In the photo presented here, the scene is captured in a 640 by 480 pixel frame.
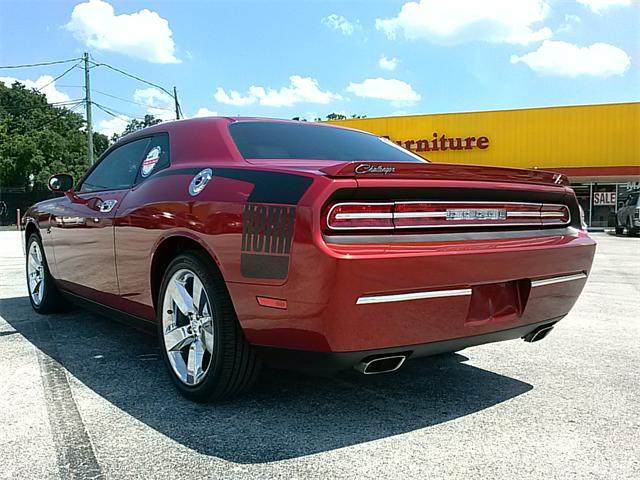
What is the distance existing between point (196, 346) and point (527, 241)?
174cm

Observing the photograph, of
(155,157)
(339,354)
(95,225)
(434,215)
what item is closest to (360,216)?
(434,215)

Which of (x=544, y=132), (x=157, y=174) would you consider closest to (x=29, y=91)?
(x=544, y=132)

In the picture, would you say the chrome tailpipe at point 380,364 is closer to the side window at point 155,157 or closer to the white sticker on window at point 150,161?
the side window at point 155,157

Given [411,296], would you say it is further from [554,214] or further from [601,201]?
[601,201]

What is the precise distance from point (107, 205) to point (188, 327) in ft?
4.19

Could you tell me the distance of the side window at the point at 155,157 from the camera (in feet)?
11.6

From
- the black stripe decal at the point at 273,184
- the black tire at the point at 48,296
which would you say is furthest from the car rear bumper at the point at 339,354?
the black tire at the point at 48,296

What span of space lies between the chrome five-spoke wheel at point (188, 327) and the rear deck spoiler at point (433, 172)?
0.99 m

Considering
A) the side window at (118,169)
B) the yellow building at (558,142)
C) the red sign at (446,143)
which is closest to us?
the side window at (118,169)

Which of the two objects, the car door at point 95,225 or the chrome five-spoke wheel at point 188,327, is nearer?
the chrome five-spoke wheel at point 188,327

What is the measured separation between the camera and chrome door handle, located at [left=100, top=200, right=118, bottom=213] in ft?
12.5

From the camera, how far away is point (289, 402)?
3045 mm

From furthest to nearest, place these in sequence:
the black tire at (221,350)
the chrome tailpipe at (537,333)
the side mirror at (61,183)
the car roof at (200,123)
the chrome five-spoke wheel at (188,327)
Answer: the side mirror at (61,183)
the car roof at (200,123)
the chrome tailpipe at (537,333)
the chrome five-spoke wheel at (188,327)
the black tire at (221,350)

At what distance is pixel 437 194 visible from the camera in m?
2.62
